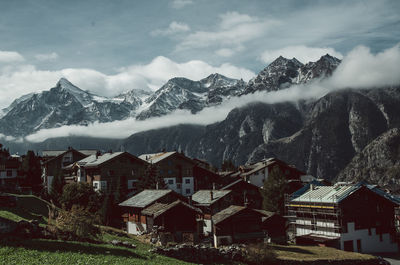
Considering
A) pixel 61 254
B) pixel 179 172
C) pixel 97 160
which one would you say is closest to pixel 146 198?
pixel 97 160

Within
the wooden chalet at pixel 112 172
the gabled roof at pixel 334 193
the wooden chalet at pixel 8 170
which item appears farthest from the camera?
the wooden chalet at pixel 8 170

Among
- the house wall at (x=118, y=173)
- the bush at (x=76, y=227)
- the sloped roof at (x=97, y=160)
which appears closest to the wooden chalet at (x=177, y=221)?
the bush at (x=76, y=227)

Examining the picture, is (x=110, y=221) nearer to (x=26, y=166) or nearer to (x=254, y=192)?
(x=254, y=192)

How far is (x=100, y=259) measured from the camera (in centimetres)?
2689

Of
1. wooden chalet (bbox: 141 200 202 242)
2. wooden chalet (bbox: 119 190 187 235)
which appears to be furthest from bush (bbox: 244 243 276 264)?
wooden chalet (bbox: 119 190 187 235)

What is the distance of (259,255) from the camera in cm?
3916

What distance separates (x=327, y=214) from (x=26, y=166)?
74.8 meters

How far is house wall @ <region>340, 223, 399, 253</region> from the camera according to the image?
205 ft

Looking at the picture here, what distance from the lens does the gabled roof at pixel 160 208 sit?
5266cm

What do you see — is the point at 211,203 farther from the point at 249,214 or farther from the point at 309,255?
the point at 309,255

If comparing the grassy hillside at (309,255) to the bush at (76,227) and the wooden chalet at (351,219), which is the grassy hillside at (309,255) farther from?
the bush at (76,227)

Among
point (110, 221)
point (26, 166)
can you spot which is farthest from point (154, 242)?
point (26, 166)

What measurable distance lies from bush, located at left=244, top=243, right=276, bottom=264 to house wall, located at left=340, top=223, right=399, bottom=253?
88.1 feet

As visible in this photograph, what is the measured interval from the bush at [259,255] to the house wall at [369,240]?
26.9 meters
